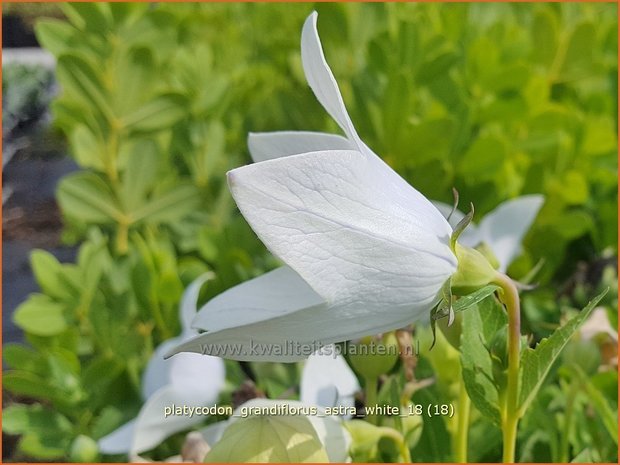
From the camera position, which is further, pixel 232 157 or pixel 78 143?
pixel 232 157

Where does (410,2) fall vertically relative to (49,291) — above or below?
above

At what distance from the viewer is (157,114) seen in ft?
2.56

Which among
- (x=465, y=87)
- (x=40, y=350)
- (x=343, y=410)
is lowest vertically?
(x=40, y=350)

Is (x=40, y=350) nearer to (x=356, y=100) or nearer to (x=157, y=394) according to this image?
(x=157, y=394)

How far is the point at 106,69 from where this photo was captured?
0.77m

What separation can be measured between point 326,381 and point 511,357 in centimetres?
15

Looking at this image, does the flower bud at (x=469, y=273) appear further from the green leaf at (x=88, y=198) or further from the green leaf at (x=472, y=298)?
the green leaf at (x=88, y=198)

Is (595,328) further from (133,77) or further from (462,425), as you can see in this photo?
(133,77)

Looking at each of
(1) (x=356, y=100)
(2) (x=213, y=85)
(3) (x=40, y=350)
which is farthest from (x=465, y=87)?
(3) (x=40, y=350)

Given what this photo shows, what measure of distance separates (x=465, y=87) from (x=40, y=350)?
21.2 inches

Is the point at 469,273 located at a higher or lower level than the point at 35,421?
higher

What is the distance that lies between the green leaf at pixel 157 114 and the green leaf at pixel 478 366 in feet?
1.64

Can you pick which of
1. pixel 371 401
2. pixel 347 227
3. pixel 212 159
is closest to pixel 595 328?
pixel 371 401

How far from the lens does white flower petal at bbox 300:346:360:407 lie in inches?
17.4
